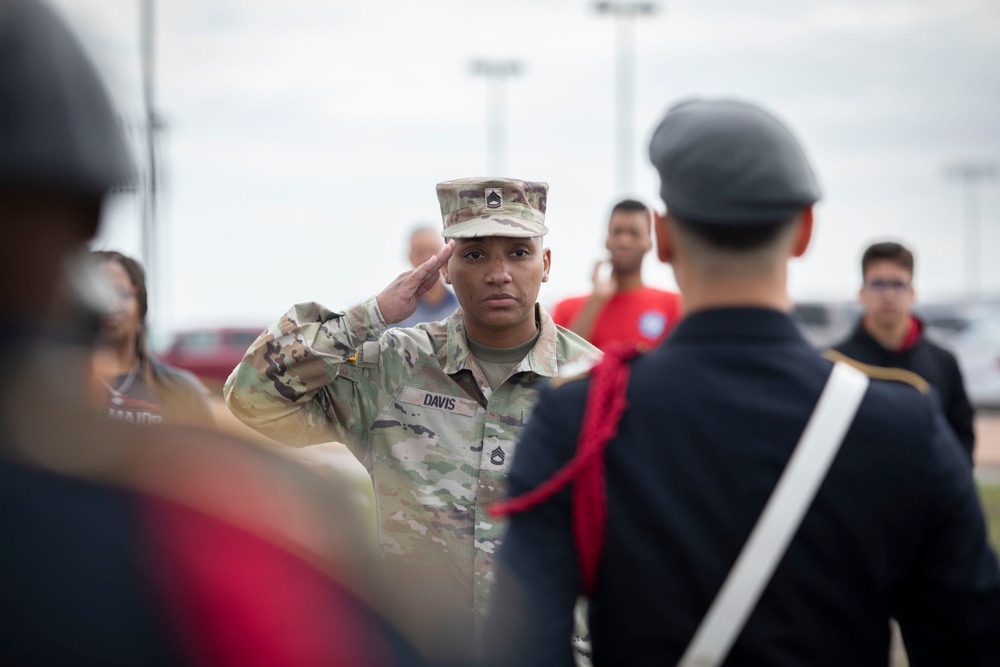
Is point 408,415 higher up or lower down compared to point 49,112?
lower down

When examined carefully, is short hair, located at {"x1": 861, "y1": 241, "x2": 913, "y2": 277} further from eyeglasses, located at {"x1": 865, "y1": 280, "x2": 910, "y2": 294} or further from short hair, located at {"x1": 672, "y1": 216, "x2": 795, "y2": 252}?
short hair, located at {"x1": 672, "y1": 216, "x2": 795, "y2": 252}

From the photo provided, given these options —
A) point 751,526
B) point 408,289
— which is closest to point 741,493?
point 751,526

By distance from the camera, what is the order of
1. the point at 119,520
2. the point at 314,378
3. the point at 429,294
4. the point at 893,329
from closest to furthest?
the point at 119,520
the point at 314,378
the point at 893,329
the point at 429,294

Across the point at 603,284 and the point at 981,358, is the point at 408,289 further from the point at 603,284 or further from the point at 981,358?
the point at 981,358

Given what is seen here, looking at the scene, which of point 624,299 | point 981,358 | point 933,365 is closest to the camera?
→ point 933,365

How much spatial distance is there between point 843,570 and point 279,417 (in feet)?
6.40

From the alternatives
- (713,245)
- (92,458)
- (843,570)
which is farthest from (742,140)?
(92,458)

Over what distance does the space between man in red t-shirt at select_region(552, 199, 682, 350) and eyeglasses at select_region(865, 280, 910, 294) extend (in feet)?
3.73

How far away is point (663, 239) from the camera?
195cm

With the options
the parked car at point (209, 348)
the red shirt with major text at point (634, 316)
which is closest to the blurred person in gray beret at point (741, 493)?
the red shirt with major text at point (634, 316)

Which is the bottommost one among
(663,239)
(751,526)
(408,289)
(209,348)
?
(209,348)

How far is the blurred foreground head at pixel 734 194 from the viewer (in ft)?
5.91

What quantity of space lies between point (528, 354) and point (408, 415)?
41 cm

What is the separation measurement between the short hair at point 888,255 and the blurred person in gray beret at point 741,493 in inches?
191
